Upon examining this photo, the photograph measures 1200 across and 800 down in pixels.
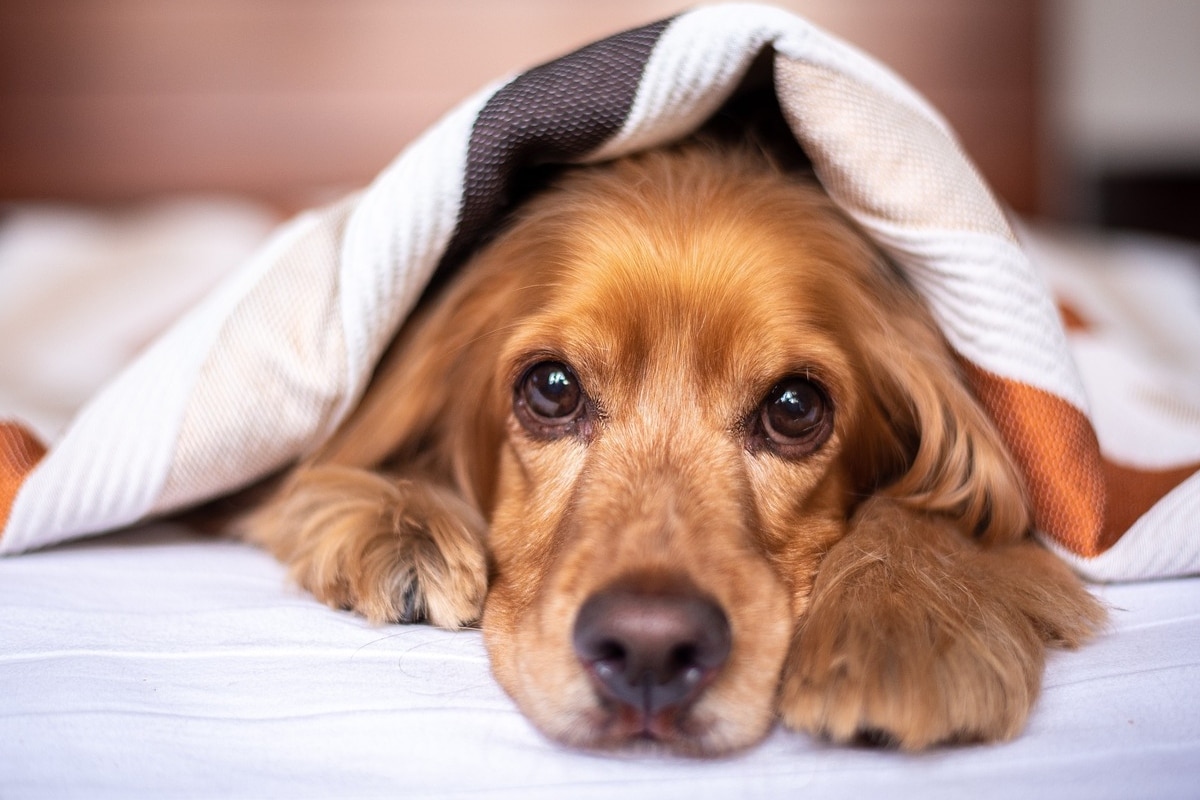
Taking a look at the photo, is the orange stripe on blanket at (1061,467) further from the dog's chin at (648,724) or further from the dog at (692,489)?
the dog's chin at (648,724)

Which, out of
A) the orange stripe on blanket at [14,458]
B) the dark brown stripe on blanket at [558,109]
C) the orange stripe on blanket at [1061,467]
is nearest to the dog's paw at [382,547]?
the orange stripe on blanket at [14,458]

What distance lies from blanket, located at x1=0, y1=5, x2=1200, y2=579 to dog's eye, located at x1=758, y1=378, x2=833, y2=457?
255mm

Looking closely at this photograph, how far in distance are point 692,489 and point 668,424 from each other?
0.14m

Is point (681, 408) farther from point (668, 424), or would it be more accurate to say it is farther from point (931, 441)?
point (931, 441)

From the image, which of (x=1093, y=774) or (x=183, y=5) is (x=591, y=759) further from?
(x=183, y=5)

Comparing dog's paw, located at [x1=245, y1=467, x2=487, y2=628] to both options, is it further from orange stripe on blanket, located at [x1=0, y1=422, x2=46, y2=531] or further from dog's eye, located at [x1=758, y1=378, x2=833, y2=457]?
dog's eye, located at [x1=758, y1=378, x2=833, y2=457]

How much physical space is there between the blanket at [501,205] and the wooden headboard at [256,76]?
261 cm

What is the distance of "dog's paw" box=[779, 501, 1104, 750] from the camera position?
105 cm

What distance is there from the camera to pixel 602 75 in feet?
4.90

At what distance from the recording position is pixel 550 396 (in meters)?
1.54

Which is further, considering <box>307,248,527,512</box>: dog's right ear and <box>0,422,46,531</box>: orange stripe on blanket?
<box>307,248,527,512</box>: dog's right ear

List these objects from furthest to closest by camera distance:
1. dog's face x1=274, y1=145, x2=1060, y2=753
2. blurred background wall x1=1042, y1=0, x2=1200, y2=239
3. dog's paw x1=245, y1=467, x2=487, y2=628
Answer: blurred background wall x1=1042, y1=0, x2=1200, y2=239 → dog's paw x1=245, y1=467, x2=487, y2=628 → dog's face x1=274, y1=145, x2=1060, y2=753

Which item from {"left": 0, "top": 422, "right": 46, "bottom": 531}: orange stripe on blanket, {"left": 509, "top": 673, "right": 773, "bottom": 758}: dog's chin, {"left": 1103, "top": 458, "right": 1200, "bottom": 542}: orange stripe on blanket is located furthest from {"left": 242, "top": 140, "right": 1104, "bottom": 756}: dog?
{"left": 0, "top": 422, "right": 46, "bottom": 531}: orange stripe on blanket

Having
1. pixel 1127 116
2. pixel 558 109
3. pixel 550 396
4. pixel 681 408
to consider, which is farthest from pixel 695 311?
pixel 1127 116
